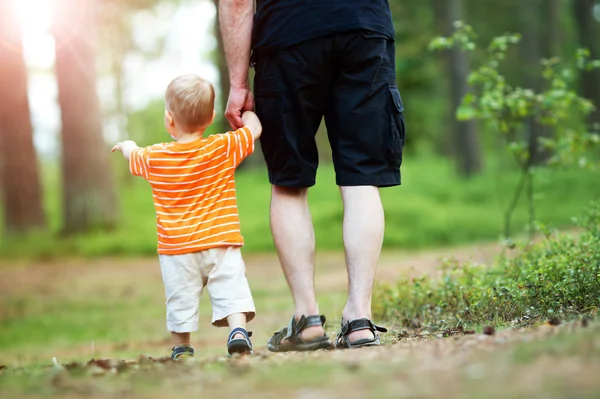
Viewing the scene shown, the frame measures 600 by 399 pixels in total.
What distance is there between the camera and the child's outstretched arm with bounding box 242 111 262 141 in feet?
13.5

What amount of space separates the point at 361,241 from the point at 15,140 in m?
12.2

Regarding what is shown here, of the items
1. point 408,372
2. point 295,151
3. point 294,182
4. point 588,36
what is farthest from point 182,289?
point 588,36

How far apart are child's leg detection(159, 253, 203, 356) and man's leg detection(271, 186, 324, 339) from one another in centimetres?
45

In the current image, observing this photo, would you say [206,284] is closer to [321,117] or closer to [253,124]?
[253,124]

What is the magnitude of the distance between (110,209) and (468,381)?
477 inches

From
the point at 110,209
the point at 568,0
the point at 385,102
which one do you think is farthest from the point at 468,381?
the point at 568,0

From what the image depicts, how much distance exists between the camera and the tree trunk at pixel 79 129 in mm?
13844

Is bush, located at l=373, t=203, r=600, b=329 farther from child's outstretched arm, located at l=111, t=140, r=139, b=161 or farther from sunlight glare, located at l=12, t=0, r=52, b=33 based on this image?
sunlight glare, located at l=12, t=0, r=52, b=33

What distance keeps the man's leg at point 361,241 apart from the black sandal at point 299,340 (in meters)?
0.15

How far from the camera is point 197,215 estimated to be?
4055mm

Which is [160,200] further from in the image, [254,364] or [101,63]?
[101,63]

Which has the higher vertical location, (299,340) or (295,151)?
(295,151)

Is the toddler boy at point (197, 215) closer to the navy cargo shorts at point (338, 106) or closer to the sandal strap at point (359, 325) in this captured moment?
the navy cargo shorts at point (338, 106)

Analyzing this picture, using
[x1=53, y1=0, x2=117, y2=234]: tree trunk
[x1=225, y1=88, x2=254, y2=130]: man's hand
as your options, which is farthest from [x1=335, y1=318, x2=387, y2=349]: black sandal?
[x1=53, y1=0, x2=117, y2=234]: tree trunk
